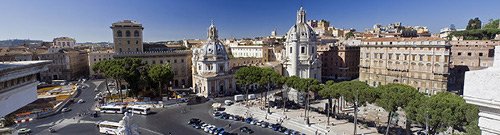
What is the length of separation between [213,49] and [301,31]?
1718 centimetres

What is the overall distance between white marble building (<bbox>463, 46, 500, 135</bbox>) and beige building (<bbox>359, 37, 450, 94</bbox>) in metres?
49.9

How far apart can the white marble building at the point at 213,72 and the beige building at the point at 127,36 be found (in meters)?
16.8

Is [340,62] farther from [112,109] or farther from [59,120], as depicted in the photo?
[59,120]

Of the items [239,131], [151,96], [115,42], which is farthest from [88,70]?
[239,131]

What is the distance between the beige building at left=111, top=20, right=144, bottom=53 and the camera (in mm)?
64812

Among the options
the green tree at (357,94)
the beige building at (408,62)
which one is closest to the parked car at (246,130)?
the green tree at (357,94)

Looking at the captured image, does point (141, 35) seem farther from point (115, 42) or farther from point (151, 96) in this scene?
point (151, 96)

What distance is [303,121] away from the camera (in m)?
37.3

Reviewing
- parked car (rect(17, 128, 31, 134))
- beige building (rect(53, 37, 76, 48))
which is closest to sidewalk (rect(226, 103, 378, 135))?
parked car (rect(17, 128, 31, 134))

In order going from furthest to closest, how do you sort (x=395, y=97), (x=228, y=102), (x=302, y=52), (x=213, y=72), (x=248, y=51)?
1. (x=248, y=51)
2. (x=213, y=72)
3. (x=302, y=52)
4. (x=228, y=102)
5. (x=395, y=97)

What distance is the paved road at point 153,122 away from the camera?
34938mm

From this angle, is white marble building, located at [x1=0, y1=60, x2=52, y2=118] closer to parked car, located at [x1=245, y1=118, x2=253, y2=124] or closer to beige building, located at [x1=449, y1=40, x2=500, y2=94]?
parked car, located at [x1=245, y1=118, x2=253, y2=124]

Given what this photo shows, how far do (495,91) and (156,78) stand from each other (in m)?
49.0

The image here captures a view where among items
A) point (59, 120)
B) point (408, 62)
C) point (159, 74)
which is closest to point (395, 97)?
point (408, 62)
